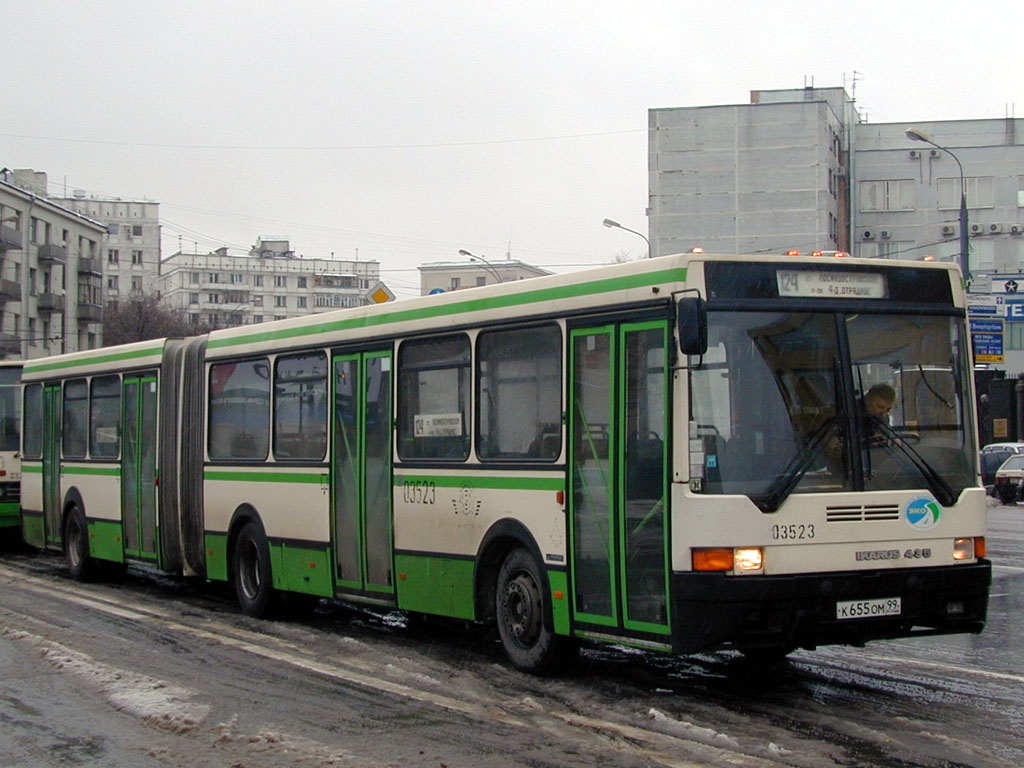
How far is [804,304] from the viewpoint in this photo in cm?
833

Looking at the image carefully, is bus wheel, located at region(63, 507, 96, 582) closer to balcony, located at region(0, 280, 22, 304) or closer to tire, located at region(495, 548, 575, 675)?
tire, located at region(495, 548, 575, 675)

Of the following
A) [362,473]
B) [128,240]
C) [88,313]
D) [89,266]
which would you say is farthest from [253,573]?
[128,240]

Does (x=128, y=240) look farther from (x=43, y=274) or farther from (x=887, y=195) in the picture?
(x=887, y=195)

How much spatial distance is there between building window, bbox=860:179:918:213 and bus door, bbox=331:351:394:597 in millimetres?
73688

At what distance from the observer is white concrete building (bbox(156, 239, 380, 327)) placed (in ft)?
506

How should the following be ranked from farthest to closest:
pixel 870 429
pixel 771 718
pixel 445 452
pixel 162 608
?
pixel 162 608
pixel 445 452
pixel 870 429
pixel 771 718

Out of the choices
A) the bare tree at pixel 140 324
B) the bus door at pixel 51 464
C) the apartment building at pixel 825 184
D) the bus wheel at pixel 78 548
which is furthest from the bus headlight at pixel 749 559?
the bare tree at pixel 140 324

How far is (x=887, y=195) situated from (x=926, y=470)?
250ft

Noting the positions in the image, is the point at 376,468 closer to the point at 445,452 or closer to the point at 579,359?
the point at 445,452

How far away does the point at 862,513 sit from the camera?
8133 mm

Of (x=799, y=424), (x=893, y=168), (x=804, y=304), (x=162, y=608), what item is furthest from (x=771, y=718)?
(x=893, y=168)

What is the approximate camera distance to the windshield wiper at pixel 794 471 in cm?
793

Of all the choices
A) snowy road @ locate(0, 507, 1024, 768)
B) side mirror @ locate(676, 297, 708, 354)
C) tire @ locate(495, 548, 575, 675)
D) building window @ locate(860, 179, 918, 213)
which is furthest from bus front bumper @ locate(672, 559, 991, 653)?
building window @ locate(860, 179, 918, 213)

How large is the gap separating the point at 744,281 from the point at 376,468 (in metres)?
4.30
